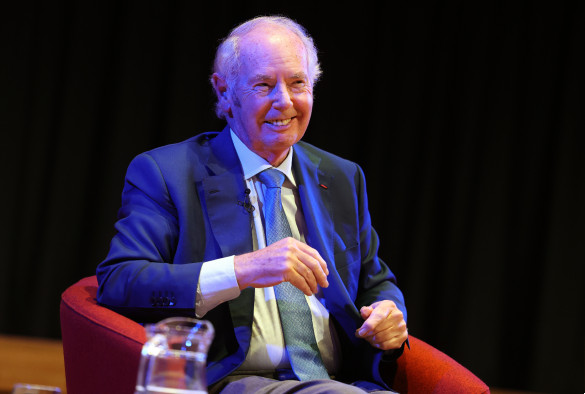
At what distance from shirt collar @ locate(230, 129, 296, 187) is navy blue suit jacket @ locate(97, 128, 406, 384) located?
28 millimetres

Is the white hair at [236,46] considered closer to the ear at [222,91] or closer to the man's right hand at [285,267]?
the ear at [222,91]

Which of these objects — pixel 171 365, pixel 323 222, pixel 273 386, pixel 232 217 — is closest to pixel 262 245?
pixel 232 217

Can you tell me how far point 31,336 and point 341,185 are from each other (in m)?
2.46

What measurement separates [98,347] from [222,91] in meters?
0.95

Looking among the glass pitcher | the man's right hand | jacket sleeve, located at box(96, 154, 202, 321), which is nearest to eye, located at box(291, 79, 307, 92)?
jacket sleeve, located at box(96, 154, 202, 321)

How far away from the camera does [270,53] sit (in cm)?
215

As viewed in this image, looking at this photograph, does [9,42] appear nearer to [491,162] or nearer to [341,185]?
[341,185]

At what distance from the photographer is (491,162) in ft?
13.9

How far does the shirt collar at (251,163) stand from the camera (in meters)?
2.19

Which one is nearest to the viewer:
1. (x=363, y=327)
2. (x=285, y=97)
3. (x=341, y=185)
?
(x=363, y=327)

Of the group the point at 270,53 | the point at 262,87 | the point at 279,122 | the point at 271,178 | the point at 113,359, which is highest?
the point at 270,53

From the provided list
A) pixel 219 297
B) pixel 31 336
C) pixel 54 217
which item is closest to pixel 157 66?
pixel 54 217

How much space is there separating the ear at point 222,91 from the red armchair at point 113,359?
0.72 metres

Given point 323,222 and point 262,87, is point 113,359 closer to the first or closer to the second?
point 323,222
